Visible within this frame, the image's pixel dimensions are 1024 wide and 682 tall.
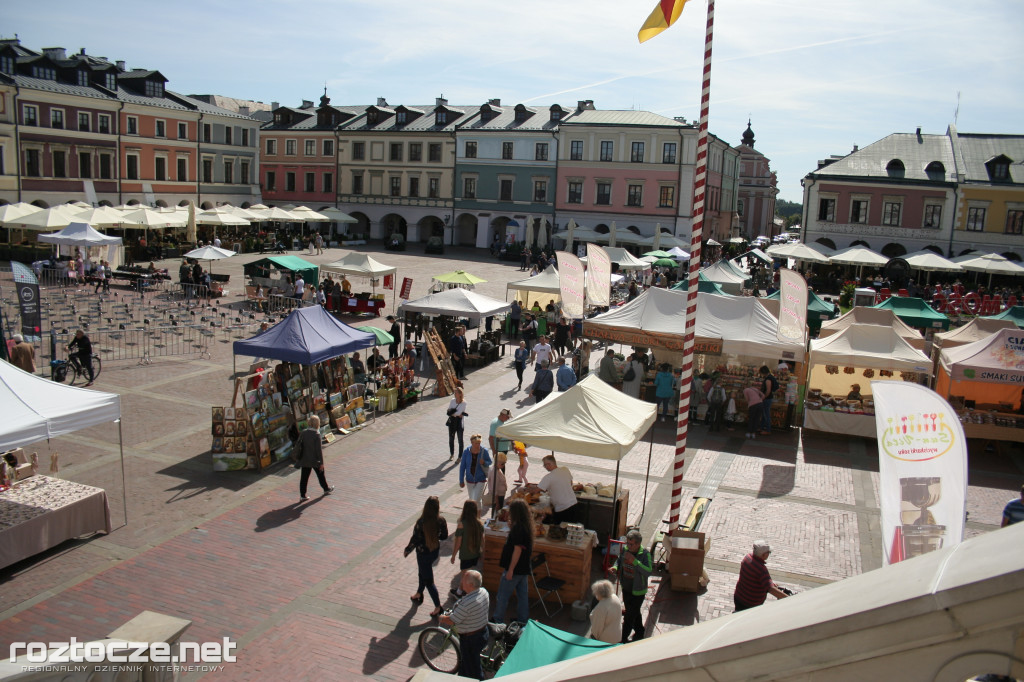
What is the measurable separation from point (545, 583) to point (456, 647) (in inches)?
84.8

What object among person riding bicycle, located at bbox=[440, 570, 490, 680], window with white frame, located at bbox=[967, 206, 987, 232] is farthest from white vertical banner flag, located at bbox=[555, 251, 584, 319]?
window with white frame, located at bbox=[967, 206, 987, 232]

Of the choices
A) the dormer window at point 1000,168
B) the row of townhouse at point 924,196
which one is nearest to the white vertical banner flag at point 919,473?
the row of townhouse at point 924,196

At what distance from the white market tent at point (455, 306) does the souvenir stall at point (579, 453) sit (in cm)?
1049

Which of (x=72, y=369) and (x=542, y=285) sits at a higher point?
(x=542, y=285)

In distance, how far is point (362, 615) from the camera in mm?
8633

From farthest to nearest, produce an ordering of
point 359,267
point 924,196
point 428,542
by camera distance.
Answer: point 924,196 < point 359,267 < point 428,542

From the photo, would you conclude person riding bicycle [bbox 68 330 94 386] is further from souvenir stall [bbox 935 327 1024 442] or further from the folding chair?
souvenir stall [bbox 935 327 1024 442]

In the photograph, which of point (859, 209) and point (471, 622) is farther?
point (859, 209)

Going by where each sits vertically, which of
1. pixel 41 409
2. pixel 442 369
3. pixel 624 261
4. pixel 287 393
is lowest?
pixel 442 369

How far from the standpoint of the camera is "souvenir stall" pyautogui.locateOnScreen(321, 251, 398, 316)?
2808 centimetres

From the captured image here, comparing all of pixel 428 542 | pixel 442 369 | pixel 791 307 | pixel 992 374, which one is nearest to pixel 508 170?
pixel 442 369

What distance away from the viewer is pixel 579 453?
9.87 m

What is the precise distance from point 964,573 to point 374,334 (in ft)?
53.5

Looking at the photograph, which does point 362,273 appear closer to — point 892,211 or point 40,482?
point 40,482
